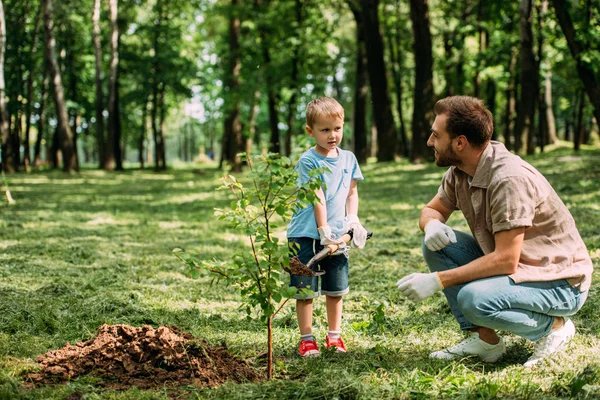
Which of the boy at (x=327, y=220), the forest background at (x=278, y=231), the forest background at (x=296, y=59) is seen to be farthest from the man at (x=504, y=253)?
the forest background at (x=296, y=59)

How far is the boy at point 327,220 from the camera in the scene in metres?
3.53

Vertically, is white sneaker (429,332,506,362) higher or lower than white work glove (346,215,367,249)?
lower

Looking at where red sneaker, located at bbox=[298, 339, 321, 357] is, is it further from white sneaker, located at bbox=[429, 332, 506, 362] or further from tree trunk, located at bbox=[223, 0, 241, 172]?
tree trunk, located at bbox=[223, 0, 241, 172]

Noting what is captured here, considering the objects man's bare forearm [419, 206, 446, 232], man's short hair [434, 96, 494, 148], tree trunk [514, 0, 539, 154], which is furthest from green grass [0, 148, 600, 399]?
tree trunk [514, 0, 539, 154]

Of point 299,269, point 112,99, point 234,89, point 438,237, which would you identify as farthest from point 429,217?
point 112,99

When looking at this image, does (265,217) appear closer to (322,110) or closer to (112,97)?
(322,110)

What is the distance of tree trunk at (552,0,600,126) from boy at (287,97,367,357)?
8.64m

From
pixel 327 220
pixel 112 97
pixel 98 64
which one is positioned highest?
pixel 98 64

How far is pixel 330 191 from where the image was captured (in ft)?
12.1

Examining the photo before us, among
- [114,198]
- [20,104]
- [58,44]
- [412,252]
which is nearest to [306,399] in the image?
[412,252]

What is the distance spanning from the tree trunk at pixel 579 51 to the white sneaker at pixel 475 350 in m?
8.83

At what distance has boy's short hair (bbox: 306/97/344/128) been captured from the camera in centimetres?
352

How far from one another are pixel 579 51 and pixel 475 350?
9.14 meters

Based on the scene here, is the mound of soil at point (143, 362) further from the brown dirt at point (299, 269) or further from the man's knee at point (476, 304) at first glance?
the man's knee at point (476, 304)
